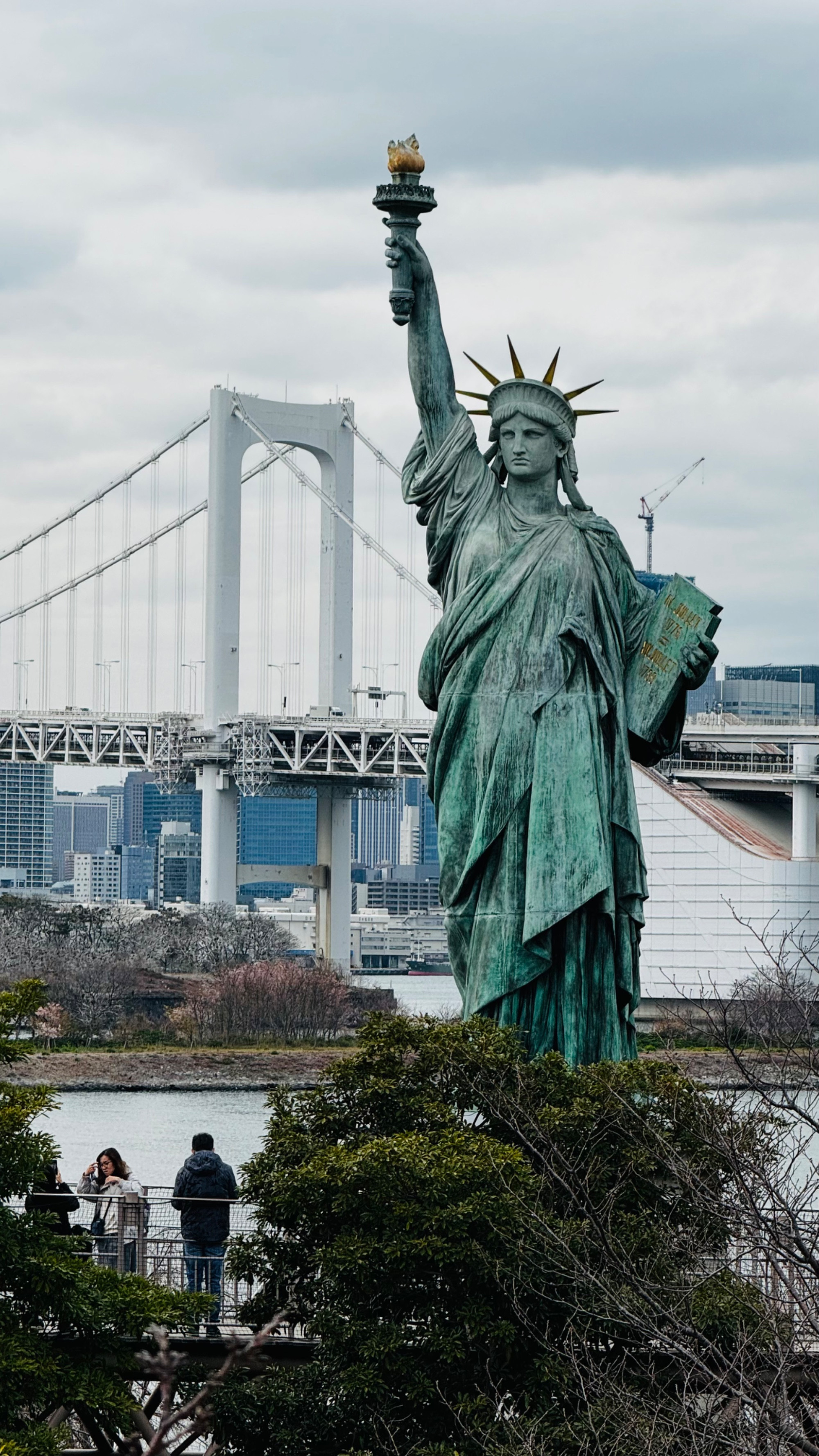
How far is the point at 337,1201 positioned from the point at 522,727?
8.31 ft

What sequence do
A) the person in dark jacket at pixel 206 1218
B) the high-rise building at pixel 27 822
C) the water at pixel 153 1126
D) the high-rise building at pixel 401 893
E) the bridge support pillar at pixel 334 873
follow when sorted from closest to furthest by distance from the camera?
the person in dark jacket at pixel 206 1218, the water at pixel 153 1126, the bridge support pillar at pixel 334 873, the high-rise building at pixel 401 893, the high-rise building at pixel 27 822

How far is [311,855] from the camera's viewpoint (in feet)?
479

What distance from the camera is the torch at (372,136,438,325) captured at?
1167cm

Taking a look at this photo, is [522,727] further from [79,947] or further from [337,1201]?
[79,947]

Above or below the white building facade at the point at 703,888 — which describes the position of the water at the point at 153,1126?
below

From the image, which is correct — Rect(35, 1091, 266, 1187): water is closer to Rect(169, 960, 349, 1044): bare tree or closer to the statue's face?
Rect(169, 960, 349, 1044): bare tree

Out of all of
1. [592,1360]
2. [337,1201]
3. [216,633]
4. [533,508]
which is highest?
[216,633]

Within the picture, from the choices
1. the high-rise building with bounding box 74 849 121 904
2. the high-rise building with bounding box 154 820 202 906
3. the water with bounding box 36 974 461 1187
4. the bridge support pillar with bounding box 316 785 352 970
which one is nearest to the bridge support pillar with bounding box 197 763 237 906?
the bridge support pillar with bounding box 316 785 352 970

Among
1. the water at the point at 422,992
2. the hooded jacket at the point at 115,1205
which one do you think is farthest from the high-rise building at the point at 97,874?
the hooded jacket at the point at 115,1205

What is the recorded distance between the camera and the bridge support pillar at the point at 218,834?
61.7 m

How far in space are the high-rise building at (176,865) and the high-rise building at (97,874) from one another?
10371 mm

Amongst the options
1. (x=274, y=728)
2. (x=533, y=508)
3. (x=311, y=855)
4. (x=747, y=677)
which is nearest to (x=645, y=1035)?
(x=274, y=728)

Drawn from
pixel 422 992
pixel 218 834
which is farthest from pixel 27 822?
pixel 218 834

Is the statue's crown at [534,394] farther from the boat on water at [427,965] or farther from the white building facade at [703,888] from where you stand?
the boat on water at [427,965]
